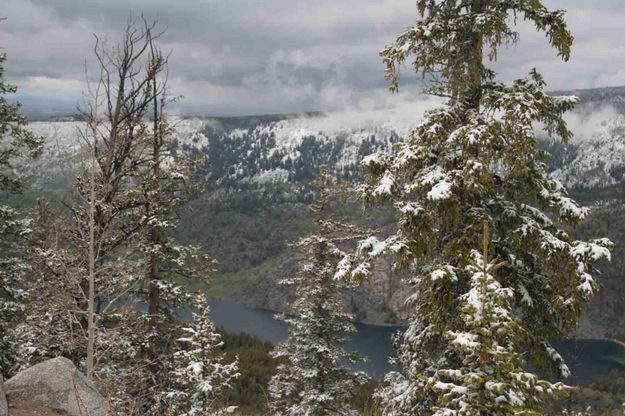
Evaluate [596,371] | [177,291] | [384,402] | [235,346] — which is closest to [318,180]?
[177,291]

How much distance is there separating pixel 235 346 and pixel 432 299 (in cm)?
9546

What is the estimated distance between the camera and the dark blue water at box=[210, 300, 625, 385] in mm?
114875

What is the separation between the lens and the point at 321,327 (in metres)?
22.6

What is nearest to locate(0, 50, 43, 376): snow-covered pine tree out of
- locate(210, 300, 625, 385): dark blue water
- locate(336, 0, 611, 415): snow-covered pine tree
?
locate(336, 0, 611, 415): snow-covered pine tree

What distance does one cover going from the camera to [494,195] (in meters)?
10.2

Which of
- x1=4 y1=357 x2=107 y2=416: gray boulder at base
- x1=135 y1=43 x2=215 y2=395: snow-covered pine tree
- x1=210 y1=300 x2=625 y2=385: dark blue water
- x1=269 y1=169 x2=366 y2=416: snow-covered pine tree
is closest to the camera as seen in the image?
x1=4 y1=357 x2=107 y2=416: gray boulder at base

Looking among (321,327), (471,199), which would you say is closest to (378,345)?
(321,327)

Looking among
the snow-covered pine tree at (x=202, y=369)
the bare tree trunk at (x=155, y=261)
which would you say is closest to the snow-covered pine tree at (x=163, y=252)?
the bare tree trunk at (x=155, y=261)

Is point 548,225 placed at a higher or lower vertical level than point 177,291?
higher

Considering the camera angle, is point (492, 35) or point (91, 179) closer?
point (492, 35)

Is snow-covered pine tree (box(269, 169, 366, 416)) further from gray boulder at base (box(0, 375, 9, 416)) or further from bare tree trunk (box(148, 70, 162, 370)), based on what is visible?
gray boulder at base (box(0, 375, 9, 416))

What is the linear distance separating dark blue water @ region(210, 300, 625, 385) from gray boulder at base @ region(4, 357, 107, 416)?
282 ft

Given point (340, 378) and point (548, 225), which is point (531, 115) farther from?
point (340, 378)

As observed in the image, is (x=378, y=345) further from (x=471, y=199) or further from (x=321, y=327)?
(x=471, y=199)
